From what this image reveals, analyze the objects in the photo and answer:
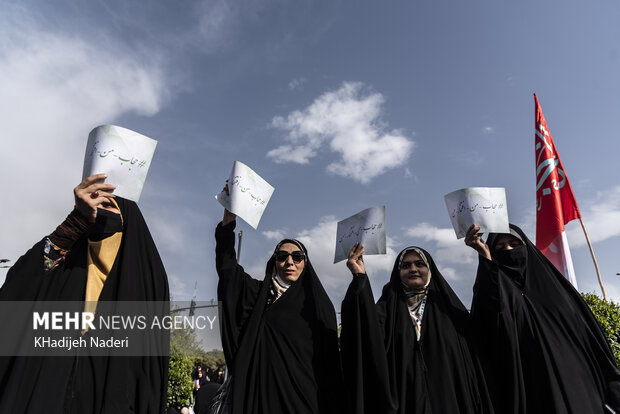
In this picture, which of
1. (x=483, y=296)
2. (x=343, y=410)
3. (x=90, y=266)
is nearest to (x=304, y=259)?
(x=343, y=410)

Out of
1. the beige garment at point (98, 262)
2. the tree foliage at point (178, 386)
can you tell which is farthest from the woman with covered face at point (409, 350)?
the tree foliage at point (178, 386)

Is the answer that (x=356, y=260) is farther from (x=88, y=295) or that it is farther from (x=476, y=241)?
(x=88, y=295)

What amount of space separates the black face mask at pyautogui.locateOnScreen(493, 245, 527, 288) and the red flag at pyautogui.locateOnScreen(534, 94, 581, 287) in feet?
11.7

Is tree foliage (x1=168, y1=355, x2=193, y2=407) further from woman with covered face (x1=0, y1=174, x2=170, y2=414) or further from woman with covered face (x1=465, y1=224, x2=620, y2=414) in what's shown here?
woman with covered face (x1=465, y1=224, x2=620, y2=414)

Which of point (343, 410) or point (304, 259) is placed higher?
point (304, 259)

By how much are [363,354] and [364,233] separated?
87 cm

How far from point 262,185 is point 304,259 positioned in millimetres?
714

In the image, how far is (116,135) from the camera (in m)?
2.23

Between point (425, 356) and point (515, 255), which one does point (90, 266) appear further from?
point (515, 255)

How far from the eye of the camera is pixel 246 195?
3.13 metres

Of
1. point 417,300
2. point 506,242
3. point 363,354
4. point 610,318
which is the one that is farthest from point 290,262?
point 610,318

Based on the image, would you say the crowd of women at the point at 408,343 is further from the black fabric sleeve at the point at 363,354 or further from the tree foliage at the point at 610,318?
the tree foliage at the point at 610,318

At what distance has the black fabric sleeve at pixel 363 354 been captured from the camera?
2715 millimetres

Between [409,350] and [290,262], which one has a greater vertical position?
[290,262]
